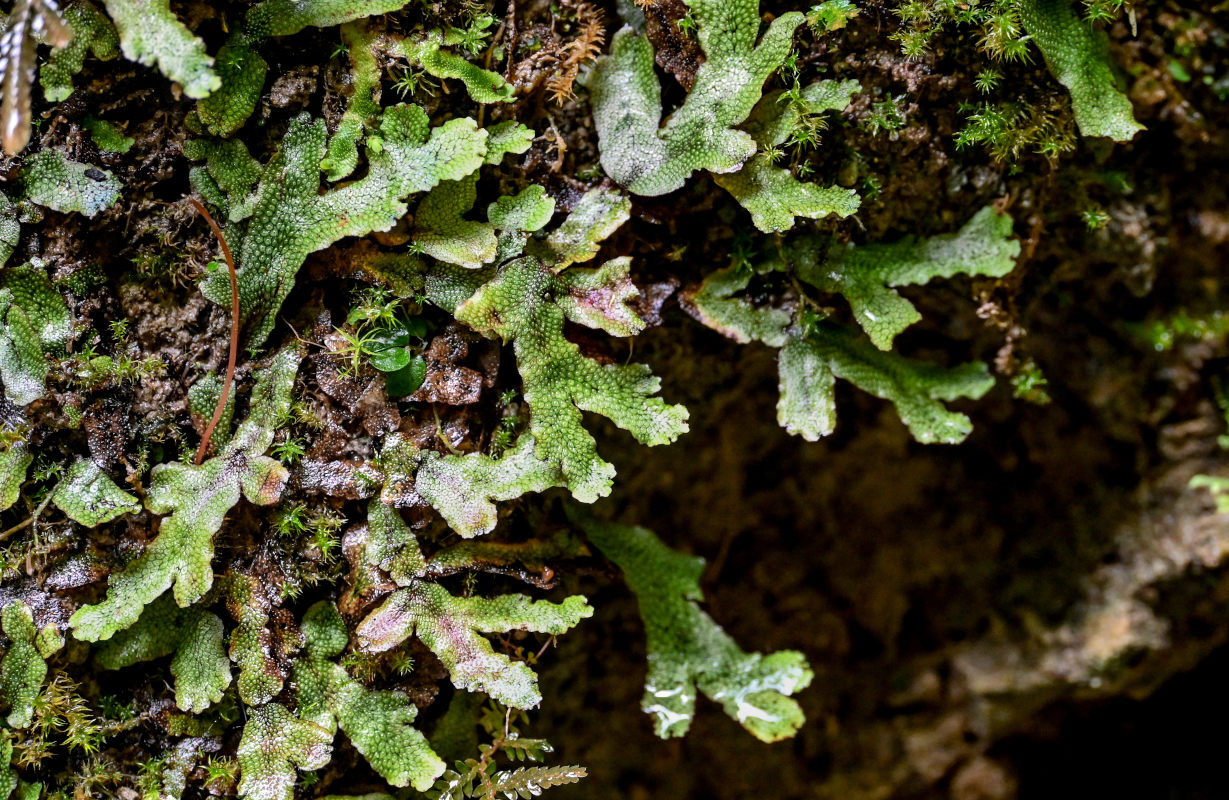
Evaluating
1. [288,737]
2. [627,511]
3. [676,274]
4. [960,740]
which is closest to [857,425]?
[627,511]

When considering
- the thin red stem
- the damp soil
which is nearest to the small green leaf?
the damp soil

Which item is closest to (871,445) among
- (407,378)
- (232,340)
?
(407,378)

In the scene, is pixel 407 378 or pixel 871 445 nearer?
pixel 407 378

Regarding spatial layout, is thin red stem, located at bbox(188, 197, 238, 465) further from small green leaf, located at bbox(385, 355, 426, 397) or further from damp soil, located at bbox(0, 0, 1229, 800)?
small green leaf, located at bbox(385, 355, 426, 397)

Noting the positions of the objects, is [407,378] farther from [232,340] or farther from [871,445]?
[871,445]

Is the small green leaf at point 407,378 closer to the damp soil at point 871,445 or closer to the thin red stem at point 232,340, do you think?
the damp soil at point 871,445

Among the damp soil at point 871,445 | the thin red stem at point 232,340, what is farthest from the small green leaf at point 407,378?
the thin red stem at point 232,340

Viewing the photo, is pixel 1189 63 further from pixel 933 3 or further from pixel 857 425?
pixel 857 425

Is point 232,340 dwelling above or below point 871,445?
above

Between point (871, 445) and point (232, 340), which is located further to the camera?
point (871, 445)
